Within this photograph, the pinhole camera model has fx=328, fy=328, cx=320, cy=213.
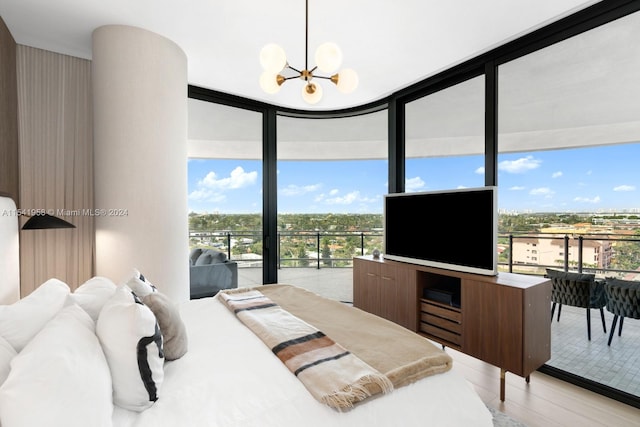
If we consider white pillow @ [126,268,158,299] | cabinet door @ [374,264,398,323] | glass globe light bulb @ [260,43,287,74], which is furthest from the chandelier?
cabinet door @ [374,264,398,323]

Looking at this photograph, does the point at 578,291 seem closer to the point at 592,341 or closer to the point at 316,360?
the point at 592,341

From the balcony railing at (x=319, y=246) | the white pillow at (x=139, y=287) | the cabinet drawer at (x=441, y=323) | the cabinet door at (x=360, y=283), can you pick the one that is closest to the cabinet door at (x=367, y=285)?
the cabinet door at (x=360, y=283)

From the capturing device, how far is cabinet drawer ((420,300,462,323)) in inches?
104

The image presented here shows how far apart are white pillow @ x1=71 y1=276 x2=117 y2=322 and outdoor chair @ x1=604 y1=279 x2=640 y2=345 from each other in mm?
3142

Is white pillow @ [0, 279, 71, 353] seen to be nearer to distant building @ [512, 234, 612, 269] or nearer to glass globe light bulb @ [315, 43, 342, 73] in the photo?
glass globe light bulb @ [315, 43, 342, 73]

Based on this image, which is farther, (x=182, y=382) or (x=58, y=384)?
(x=182, y=382)

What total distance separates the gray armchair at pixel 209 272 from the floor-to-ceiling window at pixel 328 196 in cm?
67

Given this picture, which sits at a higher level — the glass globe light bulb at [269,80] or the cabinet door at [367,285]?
the glass globe light bulb at [269,80]

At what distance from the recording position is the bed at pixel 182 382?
84cm

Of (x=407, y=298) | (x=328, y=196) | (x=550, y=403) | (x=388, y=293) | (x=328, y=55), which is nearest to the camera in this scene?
(x=328, y=55)

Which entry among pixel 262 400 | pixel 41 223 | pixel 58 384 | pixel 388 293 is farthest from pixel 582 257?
pixel 41 223

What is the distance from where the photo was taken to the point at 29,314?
47.8 inches

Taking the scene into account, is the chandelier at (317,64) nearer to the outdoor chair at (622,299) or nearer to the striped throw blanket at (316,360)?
the striped throw blanket at (316,360)

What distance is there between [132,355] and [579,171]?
3028 millimetres
